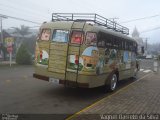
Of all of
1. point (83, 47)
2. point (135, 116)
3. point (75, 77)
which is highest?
point (83, 47)

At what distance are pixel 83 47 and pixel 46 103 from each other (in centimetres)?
242

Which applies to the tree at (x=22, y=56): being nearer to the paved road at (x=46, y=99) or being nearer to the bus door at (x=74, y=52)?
the paved road at (x=46, y=99)

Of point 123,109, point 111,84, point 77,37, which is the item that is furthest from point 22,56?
point 123,109

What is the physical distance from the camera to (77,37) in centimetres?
973

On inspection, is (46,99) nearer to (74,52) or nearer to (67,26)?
(74,52)

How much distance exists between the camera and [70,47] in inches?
384

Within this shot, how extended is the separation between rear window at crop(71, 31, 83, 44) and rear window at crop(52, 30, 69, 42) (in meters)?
0.28

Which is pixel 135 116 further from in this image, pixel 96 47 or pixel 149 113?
pixel 96 47

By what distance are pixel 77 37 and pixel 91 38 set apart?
0.54 m

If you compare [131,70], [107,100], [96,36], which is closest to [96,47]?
[96,36]

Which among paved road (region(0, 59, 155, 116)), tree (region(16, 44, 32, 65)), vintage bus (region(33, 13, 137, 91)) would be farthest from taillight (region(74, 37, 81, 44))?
tree (region(16, 44, 32, 65))

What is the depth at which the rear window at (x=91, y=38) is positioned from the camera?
9.53m

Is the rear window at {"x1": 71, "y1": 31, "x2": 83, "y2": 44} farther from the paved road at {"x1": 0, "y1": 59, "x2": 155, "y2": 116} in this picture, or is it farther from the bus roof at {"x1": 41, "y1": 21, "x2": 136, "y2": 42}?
the paved road at {"x1": 0, "y1": 59, "x2": 155, "y2": 116}

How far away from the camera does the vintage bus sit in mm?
9531
